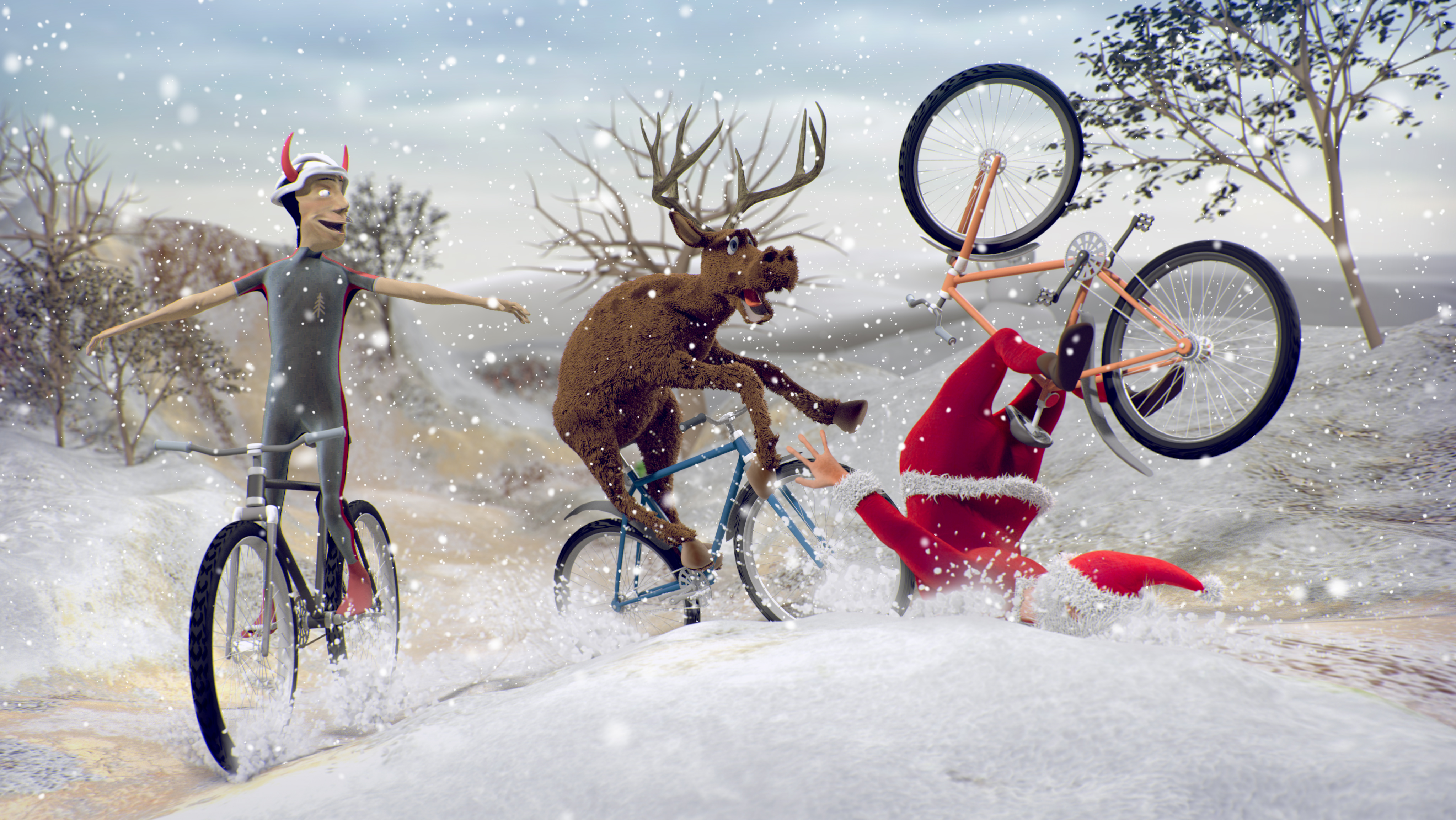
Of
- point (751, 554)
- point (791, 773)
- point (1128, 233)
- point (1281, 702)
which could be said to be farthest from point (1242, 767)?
point (751, 554)

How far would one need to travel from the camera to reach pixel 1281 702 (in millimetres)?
1992

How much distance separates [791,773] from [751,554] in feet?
6.26

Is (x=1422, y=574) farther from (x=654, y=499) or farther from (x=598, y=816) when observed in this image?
(x=598, y=816)

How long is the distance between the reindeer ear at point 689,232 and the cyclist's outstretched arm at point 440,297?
0.70 m

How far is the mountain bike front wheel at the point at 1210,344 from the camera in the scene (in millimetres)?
2859

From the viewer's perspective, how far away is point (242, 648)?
9.61 feet

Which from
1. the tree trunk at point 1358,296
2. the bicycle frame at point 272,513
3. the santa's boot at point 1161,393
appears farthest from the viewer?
the tree trunk at point 1358,296

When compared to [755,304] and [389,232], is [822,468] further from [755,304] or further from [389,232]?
[389,232]

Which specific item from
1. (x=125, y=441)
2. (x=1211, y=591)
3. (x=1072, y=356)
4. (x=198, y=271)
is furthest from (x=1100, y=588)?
(x=198, y=271)

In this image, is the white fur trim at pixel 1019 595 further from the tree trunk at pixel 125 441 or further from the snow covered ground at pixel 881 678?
the tree trunk at pixel 125 441

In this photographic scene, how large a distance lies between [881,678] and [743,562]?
152 cm

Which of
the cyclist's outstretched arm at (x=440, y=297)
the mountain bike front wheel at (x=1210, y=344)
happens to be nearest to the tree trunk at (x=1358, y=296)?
the mountain bike front wheel at (x=1210, y=344)

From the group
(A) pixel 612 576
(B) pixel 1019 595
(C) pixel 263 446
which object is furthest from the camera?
(A) pixel 612 576

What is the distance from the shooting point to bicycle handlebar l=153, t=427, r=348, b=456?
2805mm
